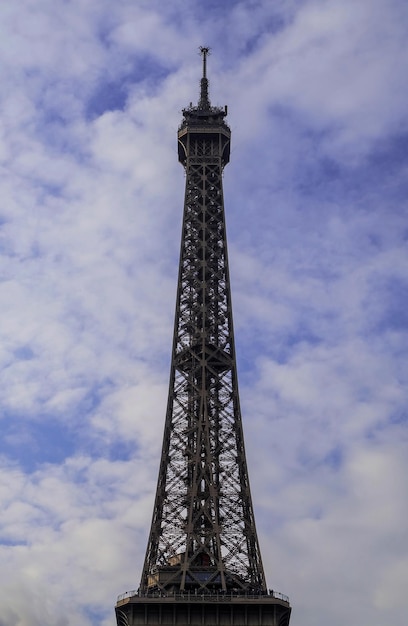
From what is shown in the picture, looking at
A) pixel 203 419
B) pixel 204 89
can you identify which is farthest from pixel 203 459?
pixel 204 89

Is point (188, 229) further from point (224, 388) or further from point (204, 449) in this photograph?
point (204, 449)

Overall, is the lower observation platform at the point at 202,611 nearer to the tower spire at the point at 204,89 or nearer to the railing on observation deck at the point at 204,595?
the railing on observation deck at the point at 204,595

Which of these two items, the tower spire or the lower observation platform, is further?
the tower spire

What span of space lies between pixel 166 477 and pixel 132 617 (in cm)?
1837

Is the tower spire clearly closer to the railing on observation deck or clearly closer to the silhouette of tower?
the silhouette of tower

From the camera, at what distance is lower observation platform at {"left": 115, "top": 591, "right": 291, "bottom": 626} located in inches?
3994

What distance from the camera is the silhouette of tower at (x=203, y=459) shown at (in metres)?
102

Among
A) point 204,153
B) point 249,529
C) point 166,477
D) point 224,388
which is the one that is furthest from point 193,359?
point 204,153

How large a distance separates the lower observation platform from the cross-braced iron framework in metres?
2.21

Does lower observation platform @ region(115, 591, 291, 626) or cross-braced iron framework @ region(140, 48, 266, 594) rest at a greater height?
cross-braced iron framework @ region(140, 48, 266, 594)

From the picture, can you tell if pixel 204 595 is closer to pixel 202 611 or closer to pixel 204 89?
pixel 202 611

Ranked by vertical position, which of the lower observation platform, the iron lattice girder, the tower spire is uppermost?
the tower spire

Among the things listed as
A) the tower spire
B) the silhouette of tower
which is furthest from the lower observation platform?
the tower spire

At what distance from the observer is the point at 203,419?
116 meters
